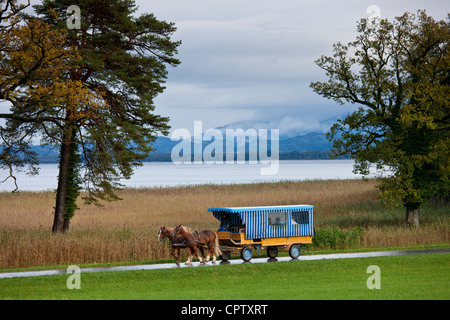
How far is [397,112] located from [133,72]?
57.1 feet

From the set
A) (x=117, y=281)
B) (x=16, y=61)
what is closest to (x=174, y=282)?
(x=117, y=281)

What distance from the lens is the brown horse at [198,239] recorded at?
22.4m

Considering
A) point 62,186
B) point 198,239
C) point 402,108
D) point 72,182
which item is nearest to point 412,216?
point 402,108

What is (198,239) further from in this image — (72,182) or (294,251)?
(72,182)

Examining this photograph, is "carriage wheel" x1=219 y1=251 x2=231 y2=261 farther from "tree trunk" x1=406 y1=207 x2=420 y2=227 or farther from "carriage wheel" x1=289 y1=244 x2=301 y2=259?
"tree trunk" x1=406 y1=207 x2=420 y2=227

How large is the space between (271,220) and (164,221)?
19.4 m

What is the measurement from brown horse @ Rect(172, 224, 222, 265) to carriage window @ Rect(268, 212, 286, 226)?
2.43 metres

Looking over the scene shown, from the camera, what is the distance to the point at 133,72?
127 ft

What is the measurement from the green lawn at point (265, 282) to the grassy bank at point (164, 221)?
6152mm

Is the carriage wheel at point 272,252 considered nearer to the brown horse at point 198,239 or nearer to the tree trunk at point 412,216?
the brown horse at point 198,239

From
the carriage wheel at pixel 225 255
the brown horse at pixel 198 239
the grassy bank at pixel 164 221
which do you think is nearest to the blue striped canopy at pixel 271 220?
the carriage wheel at pixel 225 255

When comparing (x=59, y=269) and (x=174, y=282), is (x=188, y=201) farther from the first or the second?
(x=174, y=282)

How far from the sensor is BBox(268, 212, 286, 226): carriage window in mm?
23859

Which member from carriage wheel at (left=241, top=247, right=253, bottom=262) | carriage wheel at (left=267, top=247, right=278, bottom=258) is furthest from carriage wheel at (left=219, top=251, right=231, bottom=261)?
carriage wheel at (left=267, top=247, right=278, bottom=258)
